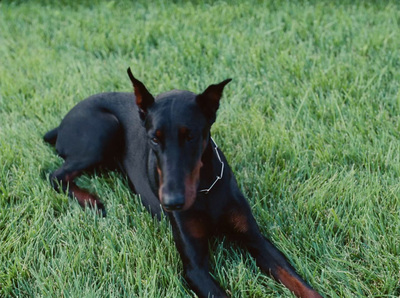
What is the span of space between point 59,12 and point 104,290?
4.63 m

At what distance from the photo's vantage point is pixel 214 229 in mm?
2947

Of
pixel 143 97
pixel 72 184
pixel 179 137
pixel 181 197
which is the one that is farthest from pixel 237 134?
pixel 181 197

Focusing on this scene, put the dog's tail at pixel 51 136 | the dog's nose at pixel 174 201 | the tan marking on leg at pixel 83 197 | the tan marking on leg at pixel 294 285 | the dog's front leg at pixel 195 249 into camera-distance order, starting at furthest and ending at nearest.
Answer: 1. the dog's tail at pixel 51 136
2. the tan marking on leg at pixel 83 197
3. the dog's front leg at pixel 195 249
4. the tan marking on leg at pixel 294 285
5. the dog's nose at pixel 174 201

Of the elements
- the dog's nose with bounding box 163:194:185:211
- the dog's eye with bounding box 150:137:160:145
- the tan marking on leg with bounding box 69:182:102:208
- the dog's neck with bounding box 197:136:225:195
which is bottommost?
the tan marking on leg with bounding box 69:182:102:208

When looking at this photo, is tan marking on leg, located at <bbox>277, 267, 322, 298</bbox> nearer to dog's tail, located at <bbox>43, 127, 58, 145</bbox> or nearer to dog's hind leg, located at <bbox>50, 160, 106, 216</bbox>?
dog's hind leg, located at <bbox>50, 160, 106, 216</bbox>

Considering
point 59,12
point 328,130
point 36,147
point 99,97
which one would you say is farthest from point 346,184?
point 59,12

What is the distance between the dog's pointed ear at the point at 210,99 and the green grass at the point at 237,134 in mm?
774

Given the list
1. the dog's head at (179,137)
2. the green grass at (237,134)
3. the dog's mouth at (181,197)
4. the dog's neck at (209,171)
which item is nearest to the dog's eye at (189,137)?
the dog's head at (179,137)

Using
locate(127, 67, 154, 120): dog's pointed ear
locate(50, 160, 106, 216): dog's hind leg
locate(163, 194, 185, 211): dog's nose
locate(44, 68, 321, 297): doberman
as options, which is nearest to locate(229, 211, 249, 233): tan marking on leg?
locate(44, 68, 321, 297): doberman

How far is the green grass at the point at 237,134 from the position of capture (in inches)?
110

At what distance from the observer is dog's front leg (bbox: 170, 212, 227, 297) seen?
104 inches

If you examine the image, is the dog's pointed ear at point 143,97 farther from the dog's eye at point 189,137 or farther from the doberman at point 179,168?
the dog's eye at point 189,137

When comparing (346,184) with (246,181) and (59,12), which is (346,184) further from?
(59,12)

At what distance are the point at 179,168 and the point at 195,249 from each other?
509 millimetres
